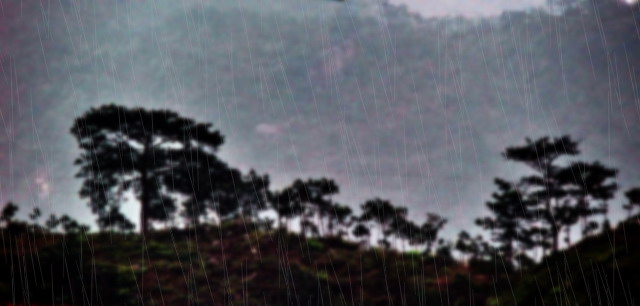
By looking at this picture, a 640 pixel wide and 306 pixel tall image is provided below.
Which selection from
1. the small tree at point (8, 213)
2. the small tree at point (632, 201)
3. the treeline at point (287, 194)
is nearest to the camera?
the small tree at point (8, 213)

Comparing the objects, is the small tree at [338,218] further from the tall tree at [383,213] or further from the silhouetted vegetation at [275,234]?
the tall tree at [383,213]

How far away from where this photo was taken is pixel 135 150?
9250mm

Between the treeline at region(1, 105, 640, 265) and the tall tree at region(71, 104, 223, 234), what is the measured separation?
2 centimetres

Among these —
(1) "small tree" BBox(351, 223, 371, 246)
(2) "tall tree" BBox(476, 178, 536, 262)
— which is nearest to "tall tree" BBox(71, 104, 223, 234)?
(1) "small tree" BBox(351, 223, 371, 246)

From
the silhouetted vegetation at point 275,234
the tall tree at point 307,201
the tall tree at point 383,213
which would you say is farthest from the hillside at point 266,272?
the tall tree at point 383,213

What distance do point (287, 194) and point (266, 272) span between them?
4.69 feet

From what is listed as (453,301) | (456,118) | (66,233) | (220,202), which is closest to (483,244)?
(453,301)

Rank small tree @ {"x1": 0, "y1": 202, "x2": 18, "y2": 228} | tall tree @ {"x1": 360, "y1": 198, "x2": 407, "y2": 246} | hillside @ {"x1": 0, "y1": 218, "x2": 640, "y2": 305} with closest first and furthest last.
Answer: hillside @ {"x1": 0, "y1": 218, "x2": 640, "y2": 305} → small tree @ {"x1": 0, "y1": 202, "x2": 18, "y2": 228} → tall tree @ {"x1": 360, "y1": 198, "x2": 407, "y2": 246}

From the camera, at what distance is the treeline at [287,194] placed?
8.97m

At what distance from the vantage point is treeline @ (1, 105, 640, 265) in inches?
353

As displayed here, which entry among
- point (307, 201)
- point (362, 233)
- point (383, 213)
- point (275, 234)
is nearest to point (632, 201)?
point (383, 213)

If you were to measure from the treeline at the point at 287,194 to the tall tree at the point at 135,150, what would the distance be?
17 mm

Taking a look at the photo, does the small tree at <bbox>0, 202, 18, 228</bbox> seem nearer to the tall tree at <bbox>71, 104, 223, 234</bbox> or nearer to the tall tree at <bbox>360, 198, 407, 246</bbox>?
the tall tree at <bbox>71, 104, 223, 234</bbox>

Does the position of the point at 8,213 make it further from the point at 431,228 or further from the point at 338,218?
the point at 431,228
